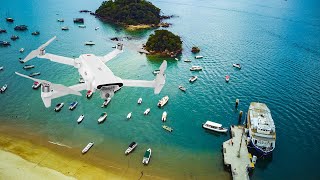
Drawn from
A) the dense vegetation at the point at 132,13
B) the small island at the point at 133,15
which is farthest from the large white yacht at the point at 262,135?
the dense vegetation at the point at 132,13

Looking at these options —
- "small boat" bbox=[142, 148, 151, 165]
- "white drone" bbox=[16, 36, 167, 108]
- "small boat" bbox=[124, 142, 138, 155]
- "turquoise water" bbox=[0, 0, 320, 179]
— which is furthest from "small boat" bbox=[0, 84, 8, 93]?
"white drone" bbox=[16, 36, 167, 108]

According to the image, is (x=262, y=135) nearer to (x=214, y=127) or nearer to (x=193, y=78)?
(x=214, y=127)

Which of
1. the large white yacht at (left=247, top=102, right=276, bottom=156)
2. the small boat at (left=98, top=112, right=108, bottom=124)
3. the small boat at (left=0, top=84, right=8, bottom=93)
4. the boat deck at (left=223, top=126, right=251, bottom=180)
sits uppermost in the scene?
the large white yacht at (left=247, top=102, right=276, bottom=156)

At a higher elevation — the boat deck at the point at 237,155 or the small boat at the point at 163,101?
the boat deck at the point at 237,155

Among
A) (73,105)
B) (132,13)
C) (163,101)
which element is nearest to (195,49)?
(163,101)

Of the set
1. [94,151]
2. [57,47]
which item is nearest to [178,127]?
[94,151]

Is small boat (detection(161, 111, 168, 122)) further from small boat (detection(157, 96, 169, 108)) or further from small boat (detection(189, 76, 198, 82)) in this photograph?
small boat (detection(189, 76, 198, 82))

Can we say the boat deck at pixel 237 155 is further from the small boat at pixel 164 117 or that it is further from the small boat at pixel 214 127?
the small boat at pixel 164 117
